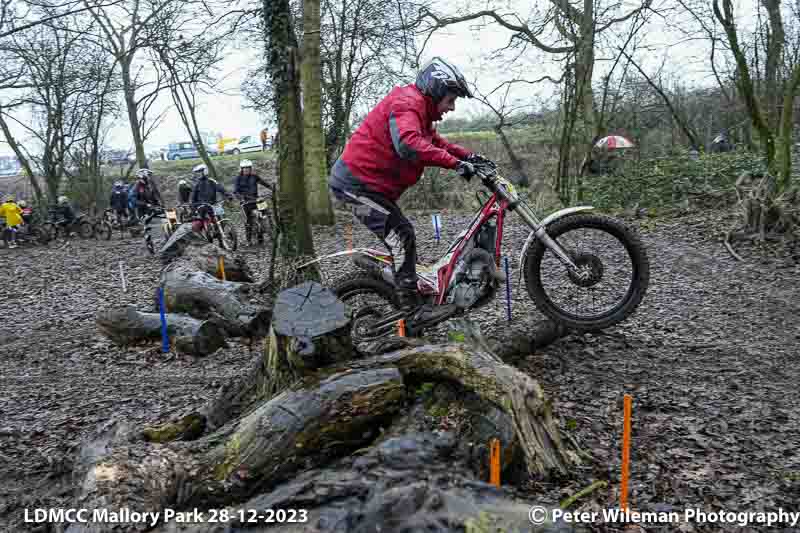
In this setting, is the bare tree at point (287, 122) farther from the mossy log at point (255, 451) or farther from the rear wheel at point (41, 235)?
the rear wheel at point (41, 235)

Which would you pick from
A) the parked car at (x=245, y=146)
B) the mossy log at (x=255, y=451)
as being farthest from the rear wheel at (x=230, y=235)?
the parked car at (x=245, y=146)

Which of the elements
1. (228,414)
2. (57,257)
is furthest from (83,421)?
(57,257)

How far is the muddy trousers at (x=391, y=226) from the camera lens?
4.53m

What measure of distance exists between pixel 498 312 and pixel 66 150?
19936 mm

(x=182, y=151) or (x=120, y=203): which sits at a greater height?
(x=182, y=151)

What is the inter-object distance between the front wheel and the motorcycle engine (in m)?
0.27

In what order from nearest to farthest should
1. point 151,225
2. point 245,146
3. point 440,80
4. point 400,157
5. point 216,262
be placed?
point 440,80
point 400,157
point 216,262
point 151,225
point 245,146

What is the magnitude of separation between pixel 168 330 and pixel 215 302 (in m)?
A: 0.62

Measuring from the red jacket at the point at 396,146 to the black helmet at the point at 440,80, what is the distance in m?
0.06

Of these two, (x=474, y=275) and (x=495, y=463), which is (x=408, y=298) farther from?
(x=495, y=463)

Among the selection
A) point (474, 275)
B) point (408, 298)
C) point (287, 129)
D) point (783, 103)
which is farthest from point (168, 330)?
point (783, 103)

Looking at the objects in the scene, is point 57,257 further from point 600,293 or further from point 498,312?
point 600,293

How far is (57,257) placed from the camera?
15.2 meters

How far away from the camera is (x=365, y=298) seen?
16.0ft
